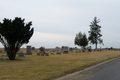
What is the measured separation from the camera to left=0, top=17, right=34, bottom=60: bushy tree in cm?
1647

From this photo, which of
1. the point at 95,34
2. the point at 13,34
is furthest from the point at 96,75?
the point at 95,34

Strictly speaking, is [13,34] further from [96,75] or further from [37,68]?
[96,75]

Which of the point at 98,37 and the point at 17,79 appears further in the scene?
the point at 98,37

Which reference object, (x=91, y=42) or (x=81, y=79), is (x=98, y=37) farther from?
(x=81, y=79)

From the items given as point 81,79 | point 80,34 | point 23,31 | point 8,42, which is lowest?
point 81,79

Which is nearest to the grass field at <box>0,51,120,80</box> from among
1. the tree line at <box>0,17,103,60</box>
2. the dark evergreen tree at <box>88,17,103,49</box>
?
the tree line at <box>0,17,103,60</box>

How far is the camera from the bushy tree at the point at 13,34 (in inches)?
648

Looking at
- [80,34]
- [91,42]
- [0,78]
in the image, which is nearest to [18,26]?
[0,78]

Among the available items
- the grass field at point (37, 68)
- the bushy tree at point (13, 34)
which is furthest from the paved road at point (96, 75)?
the bushy tree at point (13, 34)

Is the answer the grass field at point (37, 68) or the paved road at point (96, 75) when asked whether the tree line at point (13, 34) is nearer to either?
the grass field at point (37, 68)

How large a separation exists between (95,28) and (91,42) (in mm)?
6453

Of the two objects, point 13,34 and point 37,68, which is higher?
point 13,34

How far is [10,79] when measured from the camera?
22.3 feet

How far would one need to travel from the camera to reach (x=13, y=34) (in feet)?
54.5
